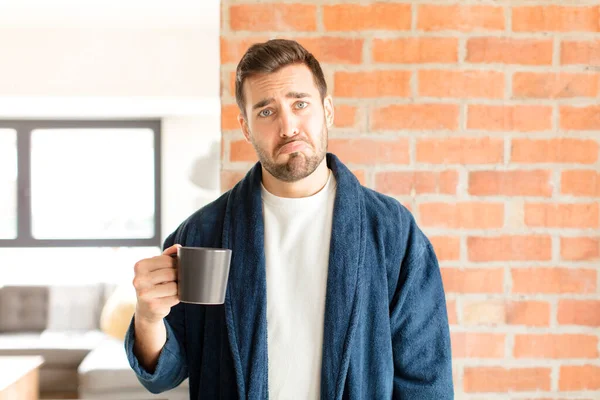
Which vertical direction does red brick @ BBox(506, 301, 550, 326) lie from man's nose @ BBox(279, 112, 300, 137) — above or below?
below

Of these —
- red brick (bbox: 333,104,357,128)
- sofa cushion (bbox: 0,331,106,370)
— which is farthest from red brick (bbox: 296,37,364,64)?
sofa cushion (bbox: 0,331,106,370)

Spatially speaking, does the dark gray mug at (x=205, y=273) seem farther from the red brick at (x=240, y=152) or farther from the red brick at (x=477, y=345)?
the red brick at (x=477, y=345)

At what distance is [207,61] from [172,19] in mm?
530

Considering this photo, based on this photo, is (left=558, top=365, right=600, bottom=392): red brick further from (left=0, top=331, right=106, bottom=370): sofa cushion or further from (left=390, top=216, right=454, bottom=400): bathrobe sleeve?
(left=0, top=331, right=106, bottom=370): sofa cushion

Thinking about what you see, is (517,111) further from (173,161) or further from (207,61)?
(173,161)

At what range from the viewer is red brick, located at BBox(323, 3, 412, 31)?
1.46 metres

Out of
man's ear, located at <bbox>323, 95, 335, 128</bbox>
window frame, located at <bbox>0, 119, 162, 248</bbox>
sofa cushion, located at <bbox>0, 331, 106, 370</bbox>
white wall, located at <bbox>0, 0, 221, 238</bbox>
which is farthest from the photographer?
window frame, located at <bbox>0, 119, 162, 248</bbox>

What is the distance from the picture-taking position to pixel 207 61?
4.86 metres

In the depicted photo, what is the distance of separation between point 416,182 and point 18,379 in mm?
1559

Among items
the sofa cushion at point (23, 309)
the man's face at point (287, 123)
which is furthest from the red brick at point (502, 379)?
the sofa cushion at point (23, 309)

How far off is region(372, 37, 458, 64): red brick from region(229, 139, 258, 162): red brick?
1.36 ft

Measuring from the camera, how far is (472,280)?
1.48 m

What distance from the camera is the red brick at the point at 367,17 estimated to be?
146 cm

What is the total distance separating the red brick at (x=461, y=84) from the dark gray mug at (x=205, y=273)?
0.79 meters
